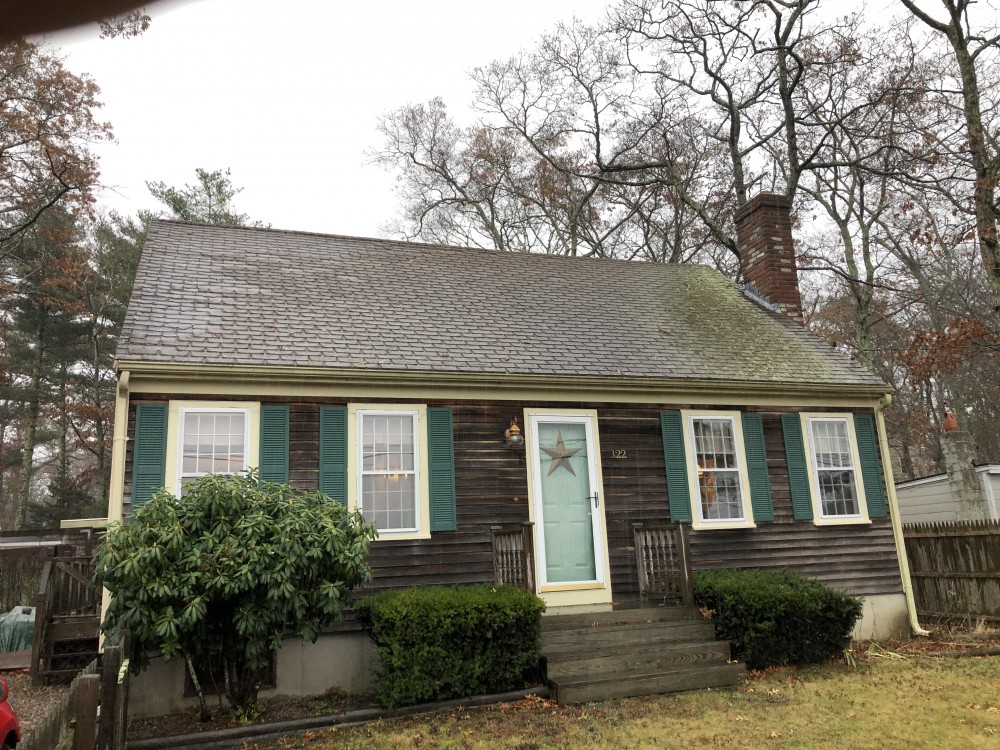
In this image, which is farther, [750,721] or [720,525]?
[720,525]

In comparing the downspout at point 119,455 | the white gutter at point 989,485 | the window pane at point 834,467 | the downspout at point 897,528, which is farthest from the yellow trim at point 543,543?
the white gutter at point 989,485

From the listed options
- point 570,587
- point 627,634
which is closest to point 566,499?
point 570,587

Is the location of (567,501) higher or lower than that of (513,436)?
lower

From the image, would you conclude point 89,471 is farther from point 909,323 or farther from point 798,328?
point 909,323

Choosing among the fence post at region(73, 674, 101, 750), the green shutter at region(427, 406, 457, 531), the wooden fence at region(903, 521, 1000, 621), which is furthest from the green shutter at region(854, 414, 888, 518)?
the fence post at region(73, 674, 101, 750)

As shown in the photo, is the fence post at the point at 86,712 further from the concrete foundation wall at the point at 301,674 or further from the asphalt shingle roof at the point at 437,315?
the asphalt shingle roof at the point at 437,315

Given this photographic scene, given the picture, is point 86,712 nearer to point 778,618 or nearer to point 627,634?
point 627,634

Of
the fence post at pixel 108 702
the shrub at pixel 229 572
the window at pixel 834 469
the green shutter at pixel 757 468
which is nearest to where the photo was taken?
the fence post at pixel 108 702

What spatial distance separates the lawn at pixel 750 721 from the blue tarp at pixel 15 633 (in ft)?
23.6

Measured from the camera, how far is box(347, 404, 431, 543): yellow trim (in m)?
8.77

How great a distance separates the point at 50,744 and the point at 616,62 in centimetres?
2087

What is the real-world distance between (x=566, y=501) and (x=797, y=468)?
358 cm

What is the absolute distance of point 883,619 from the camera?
34.6 feet

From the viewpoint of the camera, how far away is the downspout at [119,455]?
7.84 metres
